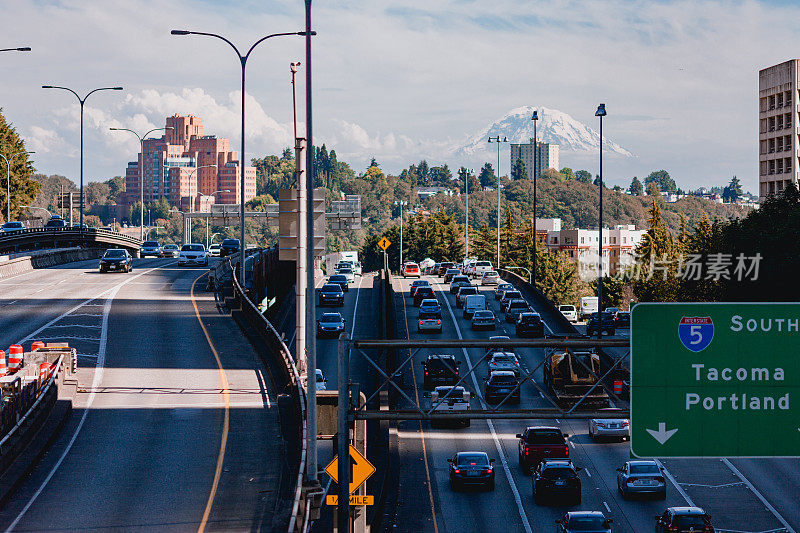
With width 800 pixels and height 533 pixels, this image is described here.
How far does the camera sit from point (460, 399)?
4391 cm

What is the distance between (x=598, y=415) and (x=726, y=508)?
18.0m

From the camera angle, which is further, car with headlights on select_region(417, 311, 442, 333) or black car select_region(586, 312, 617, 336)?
black car select_region(586, 312, 617, 336)

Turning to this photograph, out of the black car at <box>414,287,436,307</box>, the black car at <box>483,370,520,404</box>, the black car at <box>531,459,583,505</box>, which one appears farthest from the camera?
the black car at <box>414,287,436,307</box>

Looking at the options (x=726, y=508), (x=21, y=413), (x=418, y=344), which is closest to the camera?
(x=418, y=344)

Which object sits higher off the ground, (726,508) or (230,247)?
(230,247)

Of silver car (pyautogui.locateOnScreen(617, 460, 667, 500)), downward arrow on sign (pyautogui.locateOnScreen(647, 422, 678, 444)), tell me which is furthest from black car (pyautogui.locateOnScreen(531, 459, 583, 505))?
downward arrow on sign (pyautogui.locateOnScreen(647, 422, 678, 444))

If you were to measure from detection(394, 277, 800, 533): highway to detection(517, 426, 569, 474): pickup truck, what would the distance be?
0.62 meters

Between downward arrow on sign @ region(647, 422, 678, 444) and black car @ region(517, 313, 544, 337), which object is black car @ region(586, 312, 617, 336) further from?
downward arrow on sign @ region(647, 422, 678, 444)

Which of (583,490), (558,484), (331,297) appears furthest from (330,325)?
(558,484)

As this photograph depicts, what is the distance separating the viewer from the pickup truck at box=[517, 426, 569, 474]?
37938 mm

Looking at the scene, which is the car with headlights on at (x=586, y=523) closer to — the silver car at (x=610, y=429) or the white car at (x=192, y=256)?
the silver car at (x=610, y=429)

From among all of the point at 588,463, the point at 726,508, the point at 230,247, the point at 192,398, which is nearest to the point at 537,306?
the point at 230,247

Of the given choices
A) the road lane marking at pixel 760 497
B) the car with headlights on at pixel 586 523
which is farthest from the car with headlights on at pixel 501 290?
the car with headlights on at pixel 586 523

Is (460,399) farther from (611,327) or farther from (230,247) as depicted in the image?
(230,247)
